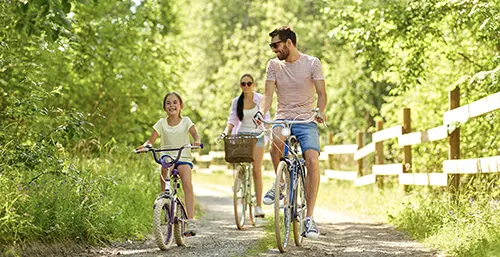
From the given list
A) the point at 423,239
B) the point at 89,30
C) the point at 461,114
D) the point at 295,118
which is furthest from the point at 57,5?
the point at 89,30

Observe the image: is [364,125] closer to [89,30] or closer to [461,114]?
[89,30]

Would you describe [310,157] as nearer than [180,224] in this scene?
Yes

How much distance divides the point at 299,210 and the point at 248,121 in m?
2.93

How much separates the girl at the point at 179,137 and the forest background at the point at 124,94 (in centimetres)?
84

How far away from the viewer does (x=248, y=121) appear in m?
11.0

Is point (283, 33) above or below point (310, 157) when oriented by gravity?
above

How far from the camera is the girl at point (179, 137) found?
28.3 feet

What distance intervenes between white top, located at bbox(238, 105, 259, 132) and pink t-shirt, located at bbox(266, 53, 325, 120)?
2.65m

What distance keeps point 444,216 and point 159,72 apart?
30.3 feet

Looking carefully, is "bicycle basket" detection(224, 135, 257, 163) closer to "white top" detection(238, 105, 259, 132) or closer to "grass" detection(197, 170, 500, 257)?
"grass" detection(197, 170, 500, 257)

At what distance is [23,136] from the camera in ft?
34.3

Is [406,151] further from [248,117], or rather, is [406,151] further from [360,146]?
[360,146]

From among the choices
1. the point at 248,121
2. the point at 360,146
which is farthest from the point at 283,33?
the point at 360,146

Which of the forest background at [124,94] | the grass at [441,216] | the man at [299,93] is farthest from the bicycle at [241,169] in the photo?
the man at [299,93]
